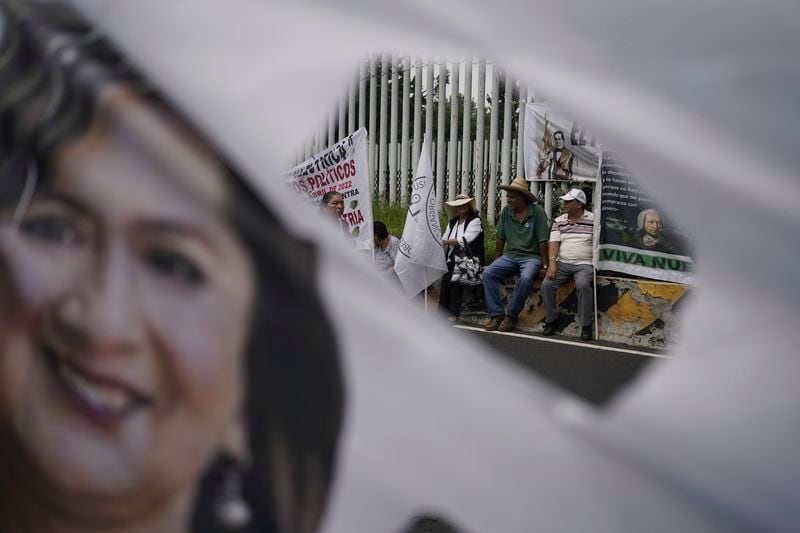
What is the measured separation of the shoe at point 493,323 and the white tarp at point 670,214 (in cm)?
272

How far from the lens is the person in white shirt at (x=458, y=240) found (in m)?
4.55

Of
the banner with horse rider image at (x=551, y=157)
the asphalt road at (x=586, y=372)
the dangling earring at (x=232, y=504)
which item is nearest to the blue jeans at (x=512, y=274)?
the asphalt road at (x=586, y=372)

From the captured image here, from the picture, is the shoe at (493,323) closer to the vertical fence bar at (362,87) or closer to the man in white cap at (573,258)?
the man in white cap at (573,258)

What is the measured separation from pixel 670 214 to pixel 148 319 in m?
0.59

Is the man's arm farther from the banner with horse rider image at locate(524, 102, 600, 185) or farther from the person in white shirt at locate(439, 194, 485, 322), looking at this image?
the banner with horse rider image at locate(524, 102, 600, 185)

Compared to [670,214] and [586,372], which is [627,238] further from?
[670,214]

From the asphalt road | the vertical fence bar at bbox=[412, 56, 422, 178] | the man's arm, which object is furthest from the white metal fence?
the asphalt road

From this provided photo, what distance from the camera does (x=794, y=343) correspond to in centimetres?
79

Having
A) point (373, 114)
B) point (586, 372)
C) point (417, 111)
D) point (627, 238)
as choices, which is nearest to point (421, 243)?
point (417, 111)

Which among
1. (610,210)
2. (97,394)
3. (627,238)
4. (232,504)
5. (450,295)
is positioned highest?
(610,210)

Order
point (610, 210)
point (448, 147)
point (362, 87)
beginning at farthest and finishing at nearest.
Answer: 1. point (448, 147)
2. point (610, 210)
3. point (362, 87)

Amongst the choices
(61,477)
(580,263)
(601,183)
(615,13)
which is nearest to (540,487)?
(615,13)

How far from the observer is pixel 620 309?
221 inches

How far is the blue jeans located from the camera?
3.66 metres
